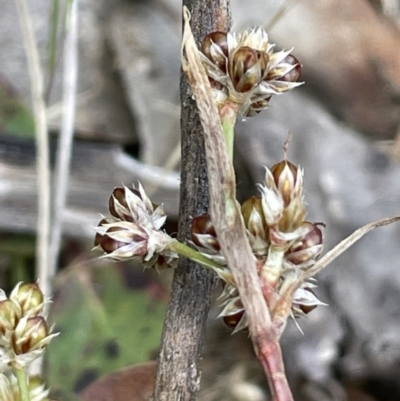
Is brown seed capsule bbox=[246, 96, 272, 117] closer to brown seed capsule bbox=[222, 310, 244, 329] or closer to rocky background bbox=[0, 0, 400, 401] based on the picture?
brown seed capsule bbox=[222, 310, 244, 329]

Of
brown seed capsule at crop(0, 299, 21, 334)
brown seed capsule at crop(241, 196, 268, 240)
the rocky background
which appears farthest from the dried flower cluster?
the rocky background

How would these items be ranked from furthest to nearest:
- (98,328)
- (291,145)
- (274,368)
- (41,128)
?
(291,145)
(98,328)
(41,128)
(274,368)

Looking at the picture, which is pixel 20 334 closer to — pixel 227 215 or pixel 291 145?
pixel 227 215

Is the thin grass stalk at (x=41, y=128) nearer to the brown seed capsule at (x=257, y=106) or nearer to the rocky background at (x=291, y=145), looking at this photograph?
the rocky background at (x=291, y=145)

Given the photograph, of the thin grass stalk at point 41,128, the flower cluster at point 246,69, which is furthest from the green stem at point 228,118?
the thin grass stalk at point 41,128

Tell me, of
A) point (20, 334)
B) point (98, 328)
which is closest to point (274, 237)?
point (20, 334)
